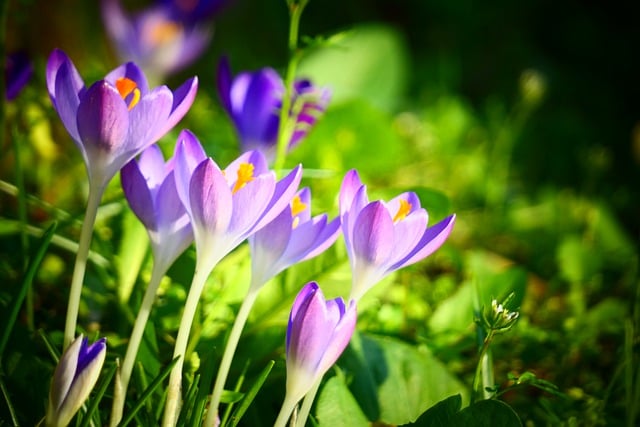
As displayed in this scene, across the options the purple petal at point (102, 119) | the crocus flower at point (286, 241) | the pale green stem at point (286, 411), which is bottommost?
the pale green stem at point (286, 411)

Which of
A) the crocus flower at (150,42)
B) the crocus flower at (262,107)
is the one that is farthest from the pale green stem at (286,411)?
the crocus flower at (150,42)

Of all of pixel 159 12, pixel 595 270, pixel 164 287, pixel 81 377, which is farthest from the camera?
pixel 159 12

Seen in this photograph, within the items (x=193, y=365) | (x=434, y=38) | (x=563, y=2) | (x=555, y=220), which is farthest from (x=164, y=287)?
(x=563, y=2)

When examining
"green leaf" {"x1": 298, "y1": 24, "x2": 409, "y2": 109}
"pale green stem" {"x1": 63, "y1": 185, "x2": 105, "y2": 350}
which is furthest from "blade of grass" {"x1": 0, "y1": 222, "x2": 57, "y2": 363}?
Result: "green leaf" {"x1": 298, "y1": 24, "x2": 409, "y2": 109}

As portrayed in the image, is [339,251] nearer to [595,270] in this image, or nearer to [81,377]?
[81,377]

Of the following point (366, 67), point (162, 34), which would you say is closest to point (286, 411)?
point (162, 34)

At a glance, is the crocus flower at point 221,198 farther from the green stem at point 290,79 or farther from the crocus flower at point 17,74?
the crocus flower at point 17,74

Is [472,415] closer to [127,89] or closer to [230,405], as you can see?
[230,405]
